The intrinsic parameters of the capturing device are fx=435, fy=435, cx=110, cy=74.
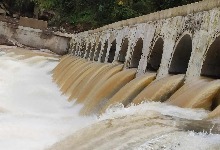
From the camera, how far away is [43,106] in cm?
771

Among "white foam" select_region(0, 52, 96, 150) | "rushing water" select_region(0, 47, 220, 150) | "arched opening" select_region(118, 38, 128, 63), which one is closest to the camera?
"rushing water" select_region(0, 47, 220, 150)

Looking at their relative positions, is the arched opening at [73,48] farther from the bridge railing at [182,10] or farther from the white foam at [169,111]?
the white foam at [169,111]

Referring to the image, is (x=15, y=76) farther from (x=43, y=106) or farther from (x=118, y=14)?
(x=118, y=14)

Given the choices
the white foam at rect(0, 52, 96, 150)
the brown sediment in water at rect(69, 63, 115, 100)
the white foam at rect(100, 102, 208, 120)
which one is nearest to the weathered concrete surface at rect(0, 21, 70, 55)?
the white foam at rect(0, 52, 96, 150)

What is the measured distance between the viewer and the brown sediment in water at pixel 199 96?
13.8ft

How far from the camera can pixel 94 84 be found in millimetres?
7688

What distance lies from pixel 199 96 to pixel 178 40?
1.95 metres

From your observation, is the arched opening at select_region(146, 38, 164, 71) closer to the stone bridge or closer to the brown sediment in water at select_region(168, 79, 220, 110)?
the stone bridge

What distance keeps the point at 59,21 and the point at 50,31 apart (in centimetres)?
441

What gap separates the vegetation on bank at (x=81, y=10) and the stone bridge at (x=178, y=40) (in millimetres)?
12093

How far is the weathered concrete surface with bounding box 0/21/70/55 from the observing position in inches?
810

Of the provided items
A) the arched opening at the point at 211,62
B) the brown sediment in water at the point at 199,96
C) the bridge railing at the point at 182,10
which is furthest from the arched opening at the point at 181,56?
the brown sediment in water at the point at 199,96

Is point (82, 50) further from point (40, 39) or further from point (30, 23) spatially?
point (30, 23)

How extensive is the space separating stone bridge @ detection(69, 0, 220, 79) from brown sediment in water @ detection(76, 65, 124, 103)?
0.53 meters
